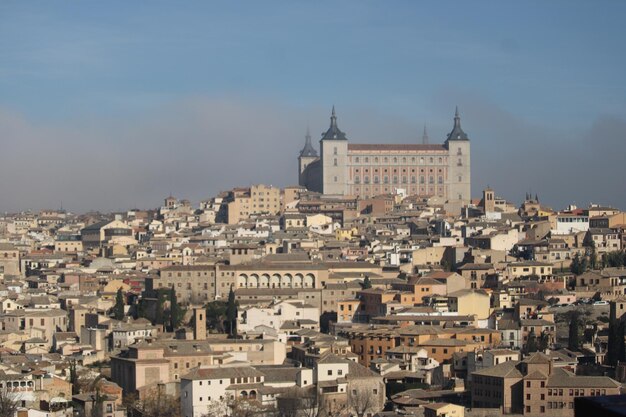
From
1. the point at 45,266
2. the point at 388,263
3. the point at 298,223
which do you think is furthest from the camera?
the point at 298,223

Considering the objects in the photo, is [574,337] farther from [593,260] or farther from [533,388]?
[593,260]

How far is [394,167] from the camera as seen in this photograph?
87.2 m

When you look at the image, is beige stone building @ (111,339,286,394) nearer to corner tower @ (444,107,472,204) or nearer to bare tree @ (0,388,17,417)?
bare tree @ (0,388,17,417)

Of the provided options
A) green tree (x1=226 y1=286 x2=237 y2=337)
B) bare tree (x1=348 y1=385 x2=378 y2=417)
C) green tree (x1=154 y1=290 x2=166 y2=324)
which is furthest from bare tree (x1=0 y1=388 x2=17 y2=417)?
green tree (x1=154 y1=290 x2=166 y2=324)

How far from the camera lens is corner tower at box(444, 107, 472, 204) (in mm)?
88062

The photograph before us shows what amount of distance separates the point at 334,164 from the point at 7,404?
56.6 meters

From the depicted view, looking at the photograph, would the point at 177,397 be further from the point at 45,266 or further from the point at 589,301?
the point at 45,266

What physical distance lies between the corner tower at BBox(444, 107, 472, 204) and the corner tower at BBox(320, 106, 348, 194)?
22.9 ft

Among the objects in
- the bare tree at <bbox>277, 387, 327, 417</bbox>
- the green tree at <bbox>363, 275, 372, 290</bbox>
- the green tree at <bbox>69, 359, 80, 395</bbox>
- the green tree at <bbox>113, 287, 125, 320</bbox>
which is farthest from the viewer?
the green tree at <bbox>363, 275, 372, 290</bbox>

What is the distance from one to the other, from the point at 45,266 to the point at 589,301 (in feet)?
89.8

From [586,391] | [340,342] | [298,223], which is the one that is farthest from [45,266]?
[586,391]

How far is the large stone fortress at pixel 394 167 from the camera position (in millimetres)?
86375

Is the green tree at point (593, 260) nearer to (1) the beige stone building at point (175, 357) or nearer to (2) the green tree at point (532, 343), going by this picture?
(2) the green tree at point (532, 343)

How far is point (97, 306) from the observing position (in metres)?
47.2
